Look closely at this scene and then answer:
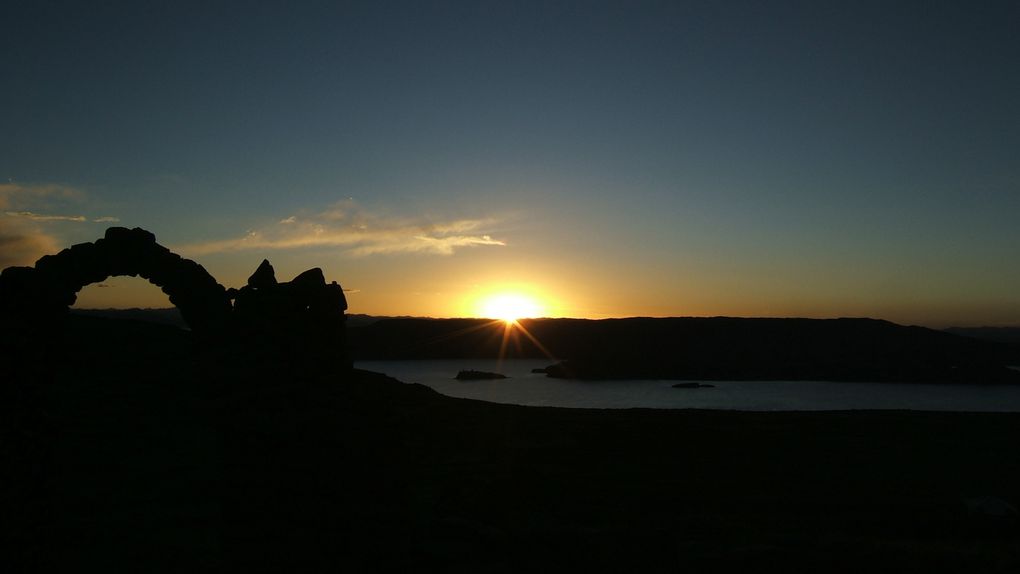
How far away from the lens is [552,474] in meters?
16.3

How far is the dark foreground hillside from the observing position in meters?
10.3

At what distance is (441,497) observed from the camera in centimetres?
1397

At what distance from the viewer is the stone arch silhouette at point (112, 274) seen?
995 cm

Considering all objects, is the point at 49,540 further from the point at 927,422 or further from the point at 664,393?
the point at 664,393

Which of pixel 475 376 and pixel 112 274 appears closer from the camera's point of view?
pixel 112 274

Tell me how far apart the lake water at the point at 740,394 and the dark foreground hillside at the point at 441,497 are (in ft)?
153

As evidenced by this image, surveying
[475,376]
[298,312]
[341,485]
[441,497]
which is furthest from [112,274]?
[475,376]

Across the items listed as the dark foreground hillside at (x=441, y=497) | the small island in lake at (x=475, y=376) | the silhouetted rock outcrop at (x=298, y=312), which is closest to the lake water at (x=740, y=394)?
the small island in lake at (x=475, y=376)

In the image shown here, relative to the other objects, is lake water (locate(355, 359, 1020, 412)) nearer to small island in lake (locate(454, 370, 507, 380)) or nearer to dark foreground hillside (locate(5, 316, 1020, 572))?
small island in lake (locate(454, 370, 507, 380))

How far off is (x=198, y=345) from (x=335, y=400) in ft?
11.8

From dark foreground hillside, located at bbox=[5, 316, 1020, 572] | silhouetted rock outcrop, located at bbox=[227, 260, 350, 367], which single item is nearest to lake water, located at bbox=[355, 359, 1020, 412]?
dark foreground hillside, located at bbox=[5, 316, 1020, 572]

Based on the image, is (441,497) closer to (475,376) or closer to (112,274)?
(112,274)

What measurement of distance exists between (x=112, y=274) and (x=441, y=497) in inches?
316

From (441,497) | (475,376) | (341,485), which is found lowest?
(475,376)
